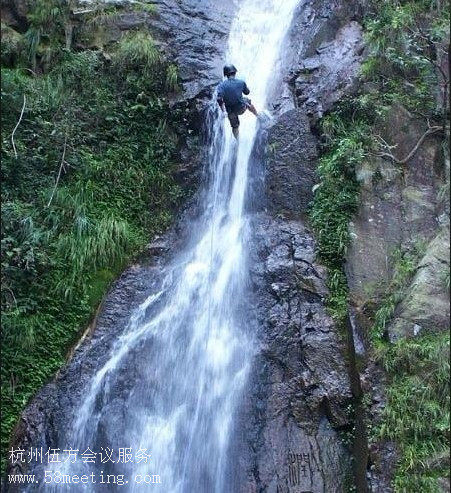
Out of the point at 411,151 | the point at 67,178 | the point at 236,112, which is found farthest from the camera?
the point at 236,112

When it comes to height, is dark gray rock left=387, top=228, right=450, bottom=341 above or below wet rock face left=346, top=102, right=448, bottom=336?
below

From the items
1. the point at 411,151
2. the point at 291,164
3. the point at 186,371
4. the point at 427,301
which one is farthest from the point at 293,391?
the point at 411,151

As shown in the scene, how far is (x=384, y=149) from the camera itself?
8344mm

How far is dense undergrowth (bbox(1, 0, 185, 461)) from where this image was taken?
7.39 m

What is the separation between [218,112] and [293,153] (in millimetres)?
1721

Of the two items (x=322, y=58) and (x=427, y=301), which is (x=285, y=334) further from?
(x=322, y=58)

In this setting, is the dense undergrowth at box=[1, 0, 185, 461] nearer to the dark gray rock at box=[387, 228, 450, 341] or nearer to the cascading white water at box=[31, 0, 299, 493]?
the cascading white water at box=[31, 0, 299, 493]

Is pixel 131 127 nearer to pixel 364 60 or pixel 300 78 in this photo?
pixel 300 78

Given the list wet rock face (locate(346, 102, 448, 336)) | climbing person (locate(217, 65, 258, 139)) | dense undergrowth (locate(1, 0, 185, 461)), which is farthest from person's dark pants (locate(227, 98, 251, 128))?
wet rock face (locate(346, 102, 448, 336))

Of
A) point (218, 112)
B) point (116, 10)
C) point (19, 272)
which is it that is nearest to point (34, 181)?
point (19, 272)

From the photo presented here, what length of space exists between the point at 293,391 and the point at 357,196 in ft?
9.81

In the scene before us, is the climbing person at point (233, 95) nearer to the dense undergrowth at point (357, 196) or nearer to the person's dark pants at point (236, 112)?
the person's dark pants at point (236, 112)

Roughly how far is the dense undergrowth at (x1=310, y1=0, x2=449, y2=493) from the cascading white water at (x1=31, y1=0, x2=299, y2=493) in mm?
1399

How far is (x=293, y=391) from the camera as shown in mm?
6797
